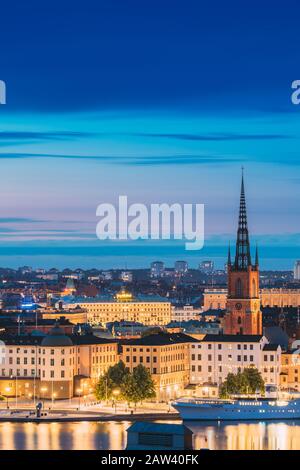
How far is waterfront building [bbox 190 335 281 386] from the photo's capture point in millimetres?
40281

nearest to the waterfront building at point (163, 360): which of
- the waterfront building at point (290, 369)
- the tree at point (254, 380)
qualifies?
the tree at point (254, 380)

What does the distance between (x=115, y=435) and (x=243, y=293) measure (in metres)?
12.0

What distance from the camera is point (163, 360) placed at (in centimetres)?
3984

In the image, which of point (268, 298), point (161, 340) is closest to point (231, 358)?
point (161, 340)

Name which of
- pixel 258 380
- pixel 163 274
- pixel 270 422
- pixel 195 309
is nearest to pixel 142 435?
pixel 270 422

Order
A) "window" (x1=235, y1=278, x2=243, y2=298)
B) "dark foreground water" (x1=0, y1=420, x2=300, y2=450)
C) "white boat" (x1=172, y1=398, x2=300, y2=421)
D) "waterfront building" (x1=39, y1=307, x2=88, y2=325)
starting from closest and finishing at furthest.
A: 1. "dark foreground water" (x1=0, y1=420, x2=300, y2=450)
2. "white boat" (x1=172, y1=398, x2=300, y2=421)
3. "window" (x1=235, y1=278, x2=243, y2=298)
4. "waterfront building" (x1=39, y1=307, x2=88, y2=325)

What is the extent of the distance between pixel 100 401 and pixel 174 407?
1.92 metres

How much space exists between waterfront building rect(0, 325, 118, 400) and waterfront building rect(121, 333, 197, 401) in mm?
578

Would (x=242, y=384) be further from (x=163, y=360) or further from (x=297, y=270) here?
(x=297, y=270)

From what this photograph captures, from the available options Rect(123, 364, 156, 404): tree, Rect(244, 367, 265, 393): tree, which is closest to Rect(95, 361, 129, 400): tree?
Rect(123, 364, 156, 404): tree

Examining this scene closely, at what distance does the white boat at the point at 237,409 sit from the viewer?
35938 millimetres

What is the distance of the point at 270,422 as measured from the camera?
3569 centimetres

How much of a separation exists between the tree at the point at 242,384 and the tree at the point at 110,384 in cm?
191

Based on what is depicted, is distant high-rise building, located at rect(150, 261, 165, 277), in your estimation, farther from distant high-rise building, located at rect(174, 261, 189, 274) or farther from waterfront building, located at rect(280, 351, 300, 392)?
waterfront building, located at rect(280, 351, 300, 392)
